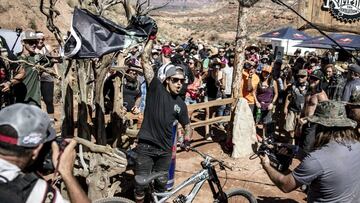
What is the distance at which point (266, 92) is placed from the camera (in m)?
8.74

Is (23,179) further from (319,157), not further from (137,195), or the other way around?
(137,195)

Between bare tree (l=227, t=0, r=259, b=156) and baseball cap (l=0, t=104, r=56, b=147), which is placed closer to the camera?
baseball cap (l=0, t=104, r=56, b=147)

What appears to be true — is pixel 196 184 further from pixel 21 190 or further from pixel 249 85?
pixel 249 85

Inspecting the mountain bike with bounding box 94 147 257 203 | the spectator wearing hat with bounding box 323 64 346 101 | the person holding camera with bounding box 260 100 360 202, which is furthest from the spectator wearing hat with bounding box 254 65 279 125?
the person holding camera with bounding box 260 100 360 202

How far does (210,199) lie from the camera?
626 centimetres

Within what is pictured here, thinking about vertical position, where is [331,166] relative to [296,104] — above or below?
above

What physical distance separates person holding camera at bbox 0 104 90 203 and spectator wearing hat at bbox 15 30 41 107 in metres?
5.36

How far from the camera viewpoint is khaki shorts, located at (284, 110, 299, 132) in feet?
26.9

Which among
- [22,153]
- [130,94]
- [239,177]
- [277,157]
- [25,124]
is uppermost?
[25,124]

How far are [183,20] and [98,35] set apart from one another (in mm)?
57520

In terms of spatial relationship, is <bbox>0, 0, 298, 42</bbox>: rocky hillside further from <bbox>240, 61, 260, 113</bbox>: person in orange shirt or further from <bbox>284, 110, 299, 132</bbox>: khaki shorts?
<bbox>284, 110, 299, 132</bbox>: khaki shorts

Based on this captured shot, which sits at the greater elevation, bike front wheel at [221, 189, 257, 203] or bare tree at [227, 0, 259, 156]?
bare tree at [227, 0, 259, 156]

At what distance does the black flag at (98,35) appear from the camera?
4.52 metres

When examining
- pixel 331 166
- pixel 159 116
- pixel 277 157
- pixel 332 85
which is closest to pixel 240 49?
pixel 332 85
